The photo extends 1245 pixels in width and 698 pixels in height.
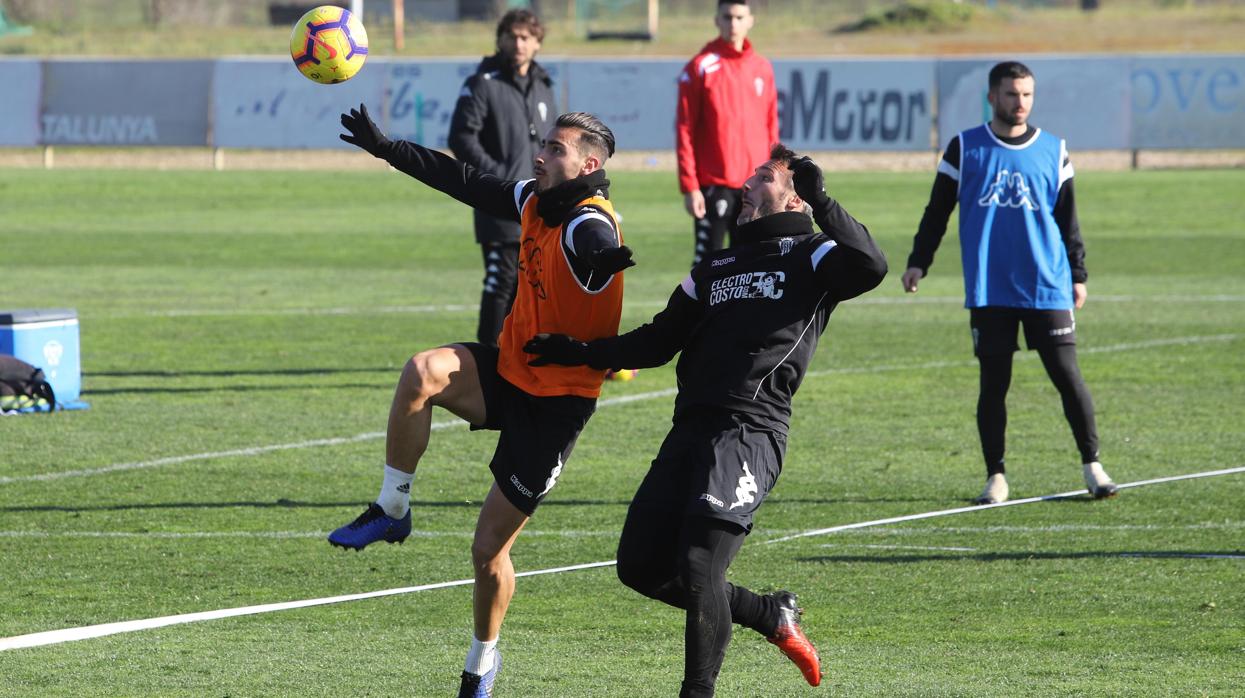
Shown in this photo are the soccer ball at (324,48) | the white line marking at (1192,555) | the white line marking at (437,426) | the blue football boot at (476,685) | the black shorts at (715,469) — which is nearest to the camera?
the black shorts at (715,469)

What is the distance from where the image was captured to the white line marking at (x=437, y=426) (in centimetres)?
999

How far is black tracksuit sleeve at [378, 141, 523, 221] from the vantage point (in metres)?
6.63

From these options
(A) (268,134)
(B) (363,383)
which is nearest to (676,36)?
(A) (268,134)

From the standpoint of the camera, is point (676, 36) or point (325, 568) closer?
point (325, 568)

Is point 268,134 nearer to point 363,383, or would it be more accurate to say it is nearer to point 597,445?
point 363,383

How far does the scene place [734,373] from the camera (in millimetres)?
5879

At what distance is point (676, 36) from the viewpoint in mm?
57031

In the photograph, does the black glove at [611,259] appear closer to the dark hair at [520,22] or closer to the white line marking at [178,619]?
the white line marking at [178,619]

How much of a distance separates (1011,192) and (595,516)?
8.48 ft

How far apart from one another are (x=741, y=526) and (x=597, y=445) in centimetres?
513

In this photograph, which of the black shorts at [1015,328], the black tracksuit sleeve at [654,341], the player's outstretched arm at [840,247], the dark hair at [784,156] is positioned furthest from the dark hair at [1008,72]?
the black tracksuit sleeve at [654,341]

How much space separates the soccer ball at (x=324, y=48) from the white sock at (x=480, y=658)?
95.9 inches

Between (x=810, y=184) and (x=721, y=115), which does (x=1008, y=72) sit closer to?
(x=810, y=184)

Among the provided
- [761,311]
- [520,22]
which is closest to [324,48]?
[761,311]
